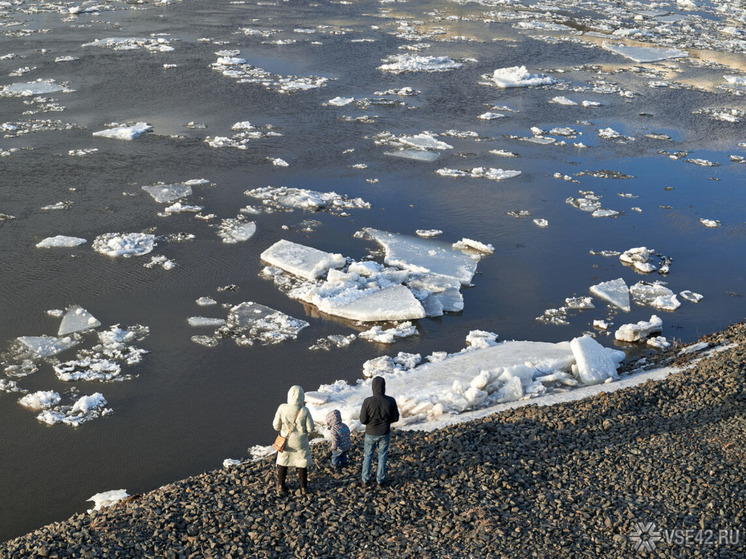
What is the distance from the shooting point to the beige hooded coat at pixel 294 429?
23.5 ft

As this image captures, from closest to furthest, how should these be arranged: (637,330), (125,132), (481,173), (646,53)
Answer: (637,330) < (481,173) < (125,132) < (646,53)

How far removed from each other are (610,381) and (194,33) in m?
22.9

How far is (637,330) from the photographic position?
11977 millimetres

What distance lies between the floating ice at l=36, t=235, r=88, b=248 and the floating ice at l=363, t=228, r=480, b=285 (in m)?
5.11

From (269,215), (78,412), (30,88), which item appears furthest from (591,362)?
(30,88)

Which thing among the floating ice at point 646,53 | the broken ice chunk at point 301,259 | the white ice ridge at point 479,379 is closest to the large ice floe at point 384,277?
the broken ice chunk at point 301,259

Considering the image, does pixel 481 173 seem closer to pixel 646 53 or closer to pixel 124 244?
pixel 124 244

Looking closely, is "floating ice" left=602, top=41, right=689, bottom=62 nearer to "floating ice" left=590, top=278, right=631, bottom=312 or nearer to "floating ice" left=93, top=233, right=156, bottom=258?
"floating ice" left=590, top=278, right=631, bottom=312

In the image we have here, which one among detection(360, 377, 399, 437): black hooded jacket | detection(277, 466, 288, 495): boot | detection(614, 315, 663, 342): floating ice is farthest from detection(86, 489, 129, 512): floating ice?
detection(614, 315, 663, 342): floating ice

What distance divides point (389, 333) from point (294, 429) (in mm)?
4651

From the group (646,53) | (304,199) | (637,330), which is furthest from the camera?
(646,53)

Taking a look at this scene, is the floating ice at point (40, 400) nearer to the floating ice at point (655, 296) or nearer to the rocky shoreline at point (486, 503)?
the rocky shoreline at point (486, 503)

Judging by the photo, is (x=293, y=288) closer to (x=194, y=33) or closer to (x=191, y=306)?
(x=191, y=306)

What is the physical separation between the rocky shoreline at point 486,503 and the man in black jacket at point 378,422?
0.70 ft
